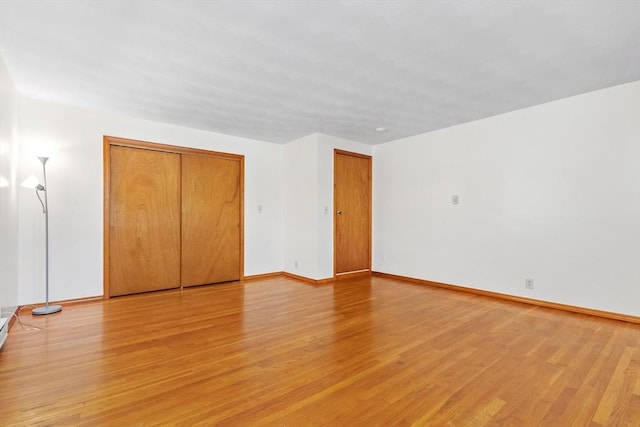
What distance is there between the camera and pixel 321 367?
6.96 ft

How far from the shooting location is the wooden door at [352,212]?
518cm

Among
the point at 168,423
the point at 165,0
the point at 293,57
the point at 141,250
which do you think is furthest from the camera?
the point at 141,250

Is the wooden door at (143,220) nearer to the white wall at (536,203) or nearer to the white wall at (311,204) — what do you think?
the white wall at (311,204)

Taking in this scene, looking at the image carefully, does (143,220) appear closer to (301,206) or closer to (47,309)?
(47,309)

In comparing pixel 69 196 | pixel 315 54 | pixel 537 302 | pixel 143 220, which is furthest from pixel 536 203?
pixel 69 196

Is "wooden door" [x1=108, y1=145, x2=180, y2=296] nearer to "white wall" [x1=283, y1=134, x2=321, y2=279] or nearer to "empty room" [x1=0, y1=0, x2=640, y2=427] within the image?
"empty room" [x1=0, y1=0, x2=640, y2=427]

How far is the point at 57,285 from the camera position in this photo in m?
3.54

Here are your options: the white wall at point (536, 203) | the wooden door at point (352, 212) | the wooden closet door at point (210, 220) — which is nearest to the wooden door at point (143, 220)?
the wooden closet door at point (210, 220)

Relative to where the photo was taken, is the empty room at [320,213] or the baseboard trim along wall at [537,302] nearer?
the empty room at [320,213]

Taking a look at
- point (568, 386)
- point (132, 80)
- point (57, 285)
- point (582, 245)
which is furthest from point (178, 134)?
point (582, 245)

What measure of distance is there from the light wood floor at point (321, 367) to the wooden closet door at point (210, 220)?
4.00ft

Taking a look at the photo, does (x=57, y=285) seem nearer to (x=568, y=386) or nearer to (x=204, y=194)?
(x=204, y=194)

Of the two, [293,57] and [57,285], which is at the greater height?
[293,57]

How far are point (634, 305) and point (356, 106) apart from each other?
3554 millimetres
